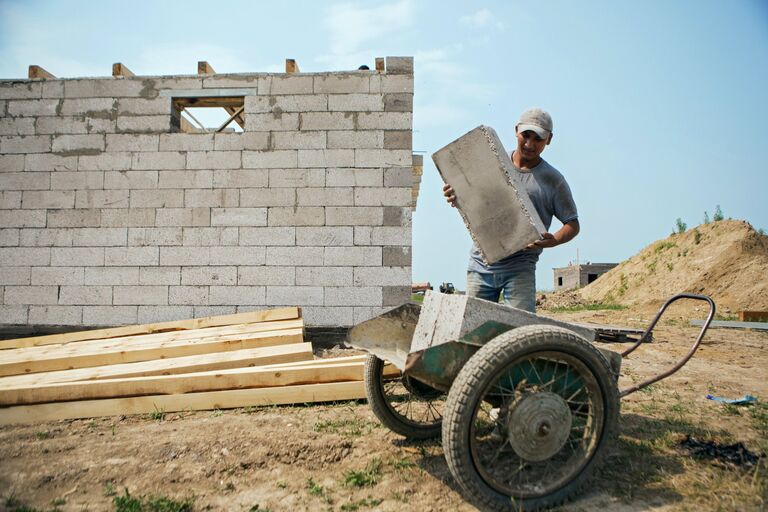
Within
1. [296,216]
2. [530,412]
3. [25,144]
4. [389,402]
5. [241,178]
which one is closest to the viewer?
[530,412]

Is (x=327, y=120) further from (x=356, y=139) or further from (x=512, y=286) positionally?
(x=512, y=286)

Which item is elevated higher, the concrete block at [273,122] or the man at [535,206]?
the concrete block at [273,122]

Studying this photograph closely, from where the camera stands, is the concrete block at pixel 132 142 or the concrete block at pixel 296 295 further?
the concrete block at pixel 132 142

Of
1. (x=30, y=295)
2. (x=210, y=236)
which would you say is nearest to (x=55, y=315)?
(x=30, y=295)

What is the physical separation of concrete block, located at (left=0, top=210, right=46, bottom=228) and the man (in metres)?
5.46

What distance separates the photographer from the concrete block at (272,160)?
19.5 feet

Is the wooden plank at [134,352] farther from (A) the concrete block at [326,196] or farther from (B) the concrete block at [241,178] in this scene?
(B) the concrete block at [241,178]

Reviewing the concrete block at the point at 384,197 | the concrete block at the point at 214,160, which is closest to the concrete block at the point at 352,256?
the concrete block at the point at 384,197

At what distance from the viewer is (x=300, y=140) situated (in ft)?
19.6

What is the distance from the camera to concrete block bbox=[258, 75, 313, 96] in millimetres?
6035

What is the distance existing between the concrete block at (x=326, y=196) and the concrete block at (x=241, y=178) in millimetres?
486

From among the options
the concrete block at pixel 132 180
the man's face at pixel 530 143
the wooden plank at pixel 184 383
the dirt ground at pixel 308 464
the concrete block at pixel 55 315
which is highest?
the concrete block at pixel 132 180

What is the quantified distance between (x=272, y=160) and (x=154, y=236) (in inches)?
67.0

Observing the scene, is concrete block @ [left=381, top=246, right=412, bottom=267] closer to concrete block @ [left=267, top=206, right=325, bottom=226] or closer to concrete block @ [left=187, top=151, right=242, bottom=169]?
concrete block @ [left=267, top=206, right=325, bottom=226]
